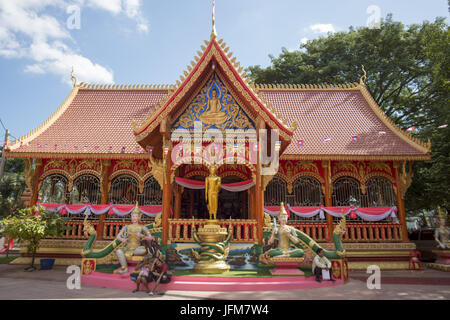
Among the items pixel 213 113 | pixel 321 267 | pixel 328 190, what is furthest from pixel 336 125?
pixel 321 267

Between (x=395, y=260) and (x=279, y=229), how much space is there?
627 cm

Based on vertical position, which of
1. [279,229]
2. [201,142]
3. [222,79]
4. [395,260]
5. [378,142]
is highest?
[222,79]

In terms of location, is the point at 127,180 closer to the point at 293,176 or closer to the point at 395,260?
the point at 293,176

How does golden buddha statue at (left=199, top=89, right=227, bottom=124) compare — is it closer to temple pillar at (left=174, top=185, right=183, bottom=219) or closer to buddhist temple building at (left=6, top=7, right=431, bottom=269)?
buddhist temple building at (left=6, top=7, right=431, bottom=269)

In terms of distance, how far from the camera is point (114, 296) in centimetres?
591

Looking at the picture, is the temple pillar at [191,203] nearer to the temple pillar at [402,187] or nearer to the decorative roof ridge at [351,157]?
the decorative roof ridge at [351,157]

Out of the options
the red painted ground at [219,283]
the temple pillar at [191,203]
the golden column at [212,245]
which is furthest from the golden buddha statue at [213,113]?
Answer: the temple pillar at [191,203]

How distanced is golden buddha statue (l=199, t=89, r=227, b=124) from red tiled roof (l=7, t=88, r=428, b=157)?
8.00 feet

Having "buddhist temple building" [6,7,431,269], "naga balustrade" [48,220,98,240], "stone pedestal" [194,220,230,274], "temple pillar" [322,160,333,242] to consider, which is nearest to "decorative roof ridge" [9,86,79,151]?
"buddhist temple building" [6,7,431,269]

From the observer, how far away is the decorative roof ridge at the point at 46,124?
37.7ft

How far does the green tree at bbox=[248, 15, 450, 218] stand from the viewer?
730 inches

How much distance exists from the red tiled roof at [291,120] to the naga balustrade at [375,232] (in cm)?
284
